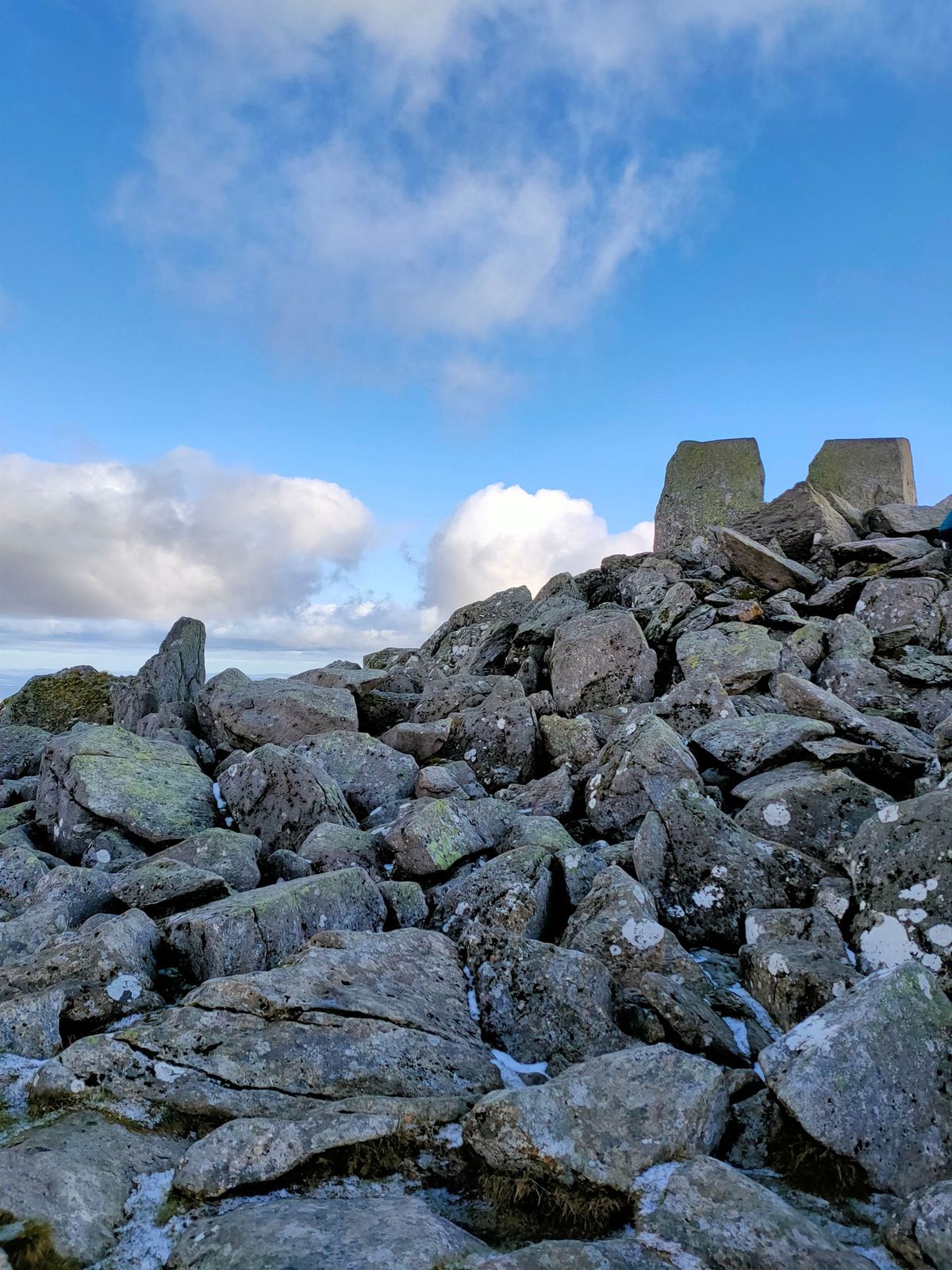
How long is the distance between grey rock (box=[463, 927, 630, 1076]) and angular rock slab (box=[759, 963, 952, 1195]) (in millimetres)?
2239

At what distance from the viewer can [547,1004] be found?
31.8 ft

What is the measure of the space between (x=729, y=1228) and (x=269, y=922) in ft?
24.3

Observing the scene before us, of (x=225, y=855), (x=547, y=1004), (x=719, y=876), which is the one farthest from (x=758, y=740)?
→ (x=225, y=855)

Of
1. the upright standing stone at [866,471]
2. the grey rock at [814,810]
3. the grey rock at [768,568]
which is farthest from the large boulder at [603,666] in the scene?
the upright standing stone at [866,471]

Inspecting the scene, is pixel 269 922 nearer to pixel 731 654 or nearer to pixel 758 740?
pixel 758 740

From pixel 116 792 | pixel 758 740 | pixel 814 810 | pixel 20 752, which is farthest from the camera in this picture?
pixel 20 752

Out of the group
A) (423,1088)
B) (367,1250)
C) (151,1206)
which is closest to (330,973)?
(423,1088)

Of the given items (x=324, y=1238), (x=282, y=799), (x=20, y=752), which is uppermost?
(x=20, y=752)

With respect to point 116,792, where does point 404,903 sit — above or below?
below

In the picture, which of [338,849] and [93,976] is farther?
[338,849]

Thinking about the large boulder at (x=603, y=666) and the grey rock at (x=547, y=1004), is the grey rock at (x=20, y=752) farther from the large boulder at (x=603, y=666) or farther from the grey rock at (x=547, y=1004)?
the grey rock at (x=547, y=1004)

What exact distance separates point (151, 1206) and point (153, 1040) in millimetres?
2179

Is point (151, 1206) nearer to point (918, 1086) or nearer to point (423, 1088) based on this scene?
point (423, 1088)

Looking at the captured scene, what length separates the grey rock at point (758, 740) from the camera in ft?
54.2
